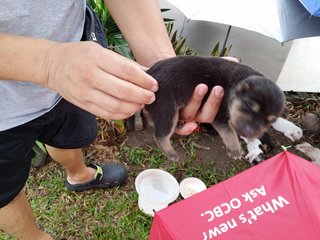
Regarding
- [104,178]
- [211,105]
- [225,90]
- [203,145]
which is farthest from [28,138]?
[203,145]

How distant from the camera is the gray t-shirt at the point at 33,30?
131 cm

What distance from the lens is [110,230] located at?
2742 millimetres

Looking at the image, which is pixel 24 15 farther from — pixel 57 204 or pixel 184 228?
pixel 57 204

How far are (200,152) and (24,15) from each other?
102 inches

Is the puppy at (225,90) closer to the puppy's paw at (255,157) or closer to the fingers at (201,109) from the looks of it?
the fingers at (201,109)

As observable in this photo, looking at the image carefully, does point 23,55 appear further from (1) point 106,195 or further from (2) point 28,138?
(1) point 106,195

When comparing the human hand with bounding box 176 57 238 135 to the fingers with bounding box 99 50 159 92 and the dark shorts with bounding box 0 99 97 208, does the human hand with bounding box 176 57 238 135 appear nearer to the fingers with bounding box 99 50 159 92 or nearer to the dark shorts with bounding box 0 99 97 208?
the dark shorts with bounding box 0 99 97 208

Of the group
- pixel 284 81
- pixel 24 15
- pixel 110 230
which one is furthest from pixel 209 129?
pixel 24 15

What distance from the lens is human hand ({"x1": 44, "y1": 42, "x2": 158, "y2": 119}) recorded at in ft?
3.27

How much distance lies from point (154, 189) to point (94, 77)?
6.98ft

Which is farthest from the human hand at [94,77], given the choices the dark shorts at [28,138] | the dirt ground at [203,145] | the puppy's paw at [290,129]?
the puppy's paw at [290,129]

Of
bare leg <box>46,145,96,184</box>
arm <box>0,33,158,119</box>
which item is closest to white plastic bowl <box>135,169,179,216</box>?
bare leg <box>46,145,96,184</box>

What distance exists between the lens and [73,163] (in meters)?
2.63

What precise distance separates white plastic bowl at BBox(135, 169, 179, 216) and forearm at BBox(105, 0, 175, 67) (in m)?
1.27
